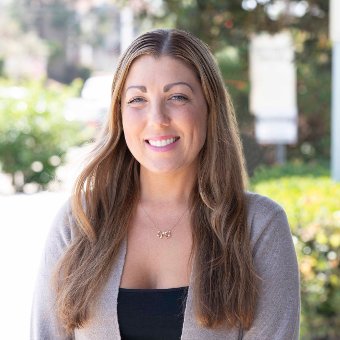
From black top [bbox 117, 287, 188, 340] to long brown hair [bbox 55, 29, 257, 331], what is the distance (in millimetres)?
70

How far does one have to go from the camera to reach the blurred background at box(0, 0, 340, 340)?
5.17m

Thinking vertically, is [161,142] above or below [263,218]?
above

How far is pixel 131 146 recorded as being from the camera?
2.67 metres

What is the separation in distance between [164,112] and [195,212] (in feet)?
1.19

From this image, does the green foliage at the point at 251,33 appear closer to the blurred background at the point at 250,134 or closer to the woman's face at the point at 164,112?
the blurred background at the point at 250,134

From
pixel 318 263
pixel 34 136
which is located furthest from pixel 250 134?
pixel 318 263

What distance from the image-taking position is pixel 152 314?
250cm

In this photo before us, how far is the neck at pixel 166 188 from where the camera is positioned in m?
2.77

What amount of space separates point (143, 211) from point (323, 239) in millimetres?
2546

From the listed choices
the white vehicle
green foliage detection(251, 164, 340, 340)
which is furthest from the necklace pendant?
the white vehicle

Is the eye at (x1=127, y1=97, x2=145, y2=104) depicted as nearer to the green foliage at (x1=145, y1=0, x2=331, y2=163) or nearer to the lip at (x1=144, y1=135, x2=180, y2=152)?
the lip at (x1=144, y1=135, x2=180, y2=152)

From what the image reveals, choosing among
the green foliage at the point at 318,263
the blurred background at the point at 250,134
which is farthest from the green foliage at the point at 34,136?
the green foliage at the point at 318,263

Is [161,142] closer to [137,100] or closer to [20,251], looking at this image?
[137,100]

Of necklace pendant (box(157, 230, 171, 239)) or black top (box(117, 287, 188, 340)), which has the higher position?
necklace pendant (box(157, 230, 171, 239))
